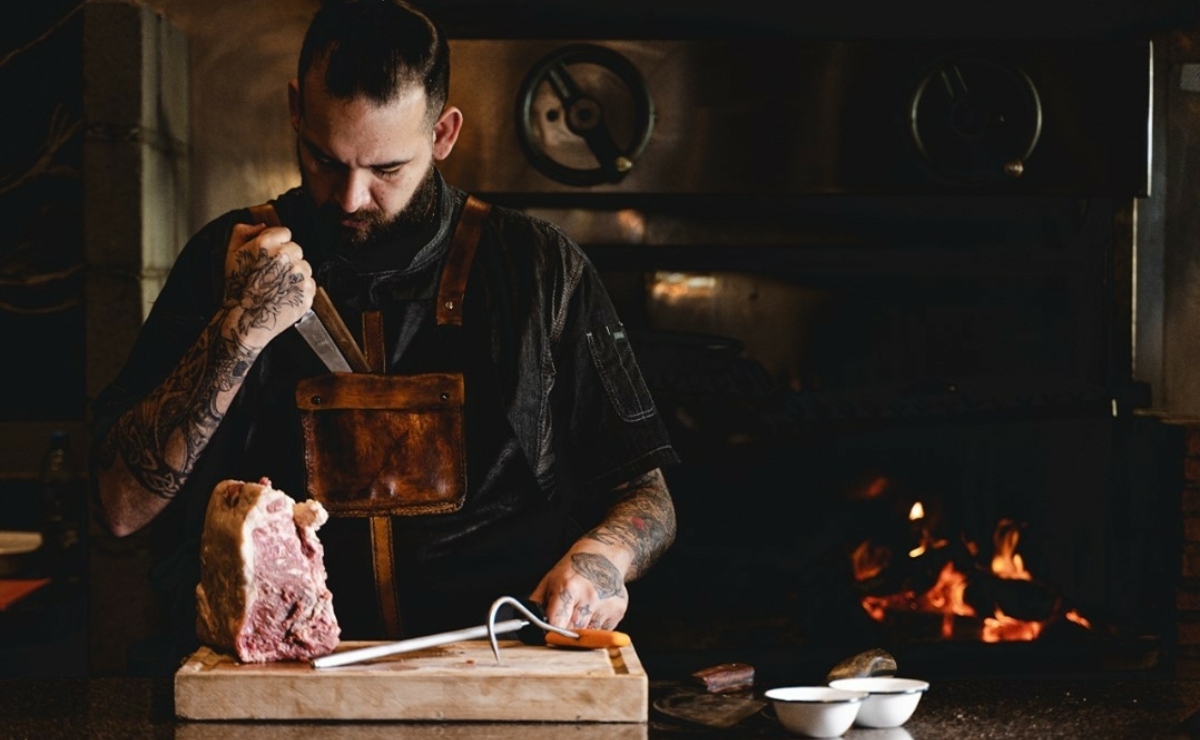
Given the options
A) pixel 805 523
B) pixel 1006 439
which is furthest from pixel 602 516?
pixel 1006 439

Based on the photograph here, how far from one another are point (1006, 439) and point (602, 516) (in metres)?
1.54

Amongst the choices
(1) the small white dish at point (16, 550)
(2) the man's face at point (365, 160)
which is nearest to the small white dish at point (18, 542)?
(1) the small white dish at point (16, 550)

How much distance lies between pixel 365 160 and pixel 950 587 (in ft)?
6.53

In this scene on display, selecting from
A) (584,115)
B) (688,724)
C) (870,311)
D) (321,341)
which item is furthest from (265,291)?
(870,311)

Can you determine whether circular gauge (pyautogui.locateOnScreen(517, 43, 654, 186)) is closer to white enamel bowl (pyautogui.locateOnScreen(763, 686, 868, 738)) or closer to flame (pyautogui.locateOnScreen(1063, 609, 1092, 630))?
flame (pyautogui.locateOnScreen(1063, 609, 1092, 630))

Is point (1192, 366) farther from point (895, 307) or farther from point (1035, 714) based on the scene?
point (1035, 714)

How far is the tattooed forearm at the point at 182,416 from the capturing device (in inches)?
84.0

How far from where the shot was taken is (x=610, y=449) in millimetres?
2357

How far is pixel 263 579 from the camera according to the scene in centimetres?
190

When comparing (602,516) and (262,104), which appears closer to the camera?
(602,516)

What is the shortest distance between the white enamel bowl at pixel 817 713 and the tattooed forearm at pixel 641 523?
1.91 ft

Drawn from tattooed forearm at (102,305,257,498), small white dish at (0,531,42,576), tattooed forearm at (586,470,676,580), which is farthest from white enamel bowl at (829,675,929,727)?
small white dish at (0,531,42,576)

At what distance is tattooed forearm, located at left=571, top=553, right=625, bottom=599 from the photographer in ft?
7.05

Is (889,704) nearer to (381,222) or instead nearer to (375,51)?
(381,222)
